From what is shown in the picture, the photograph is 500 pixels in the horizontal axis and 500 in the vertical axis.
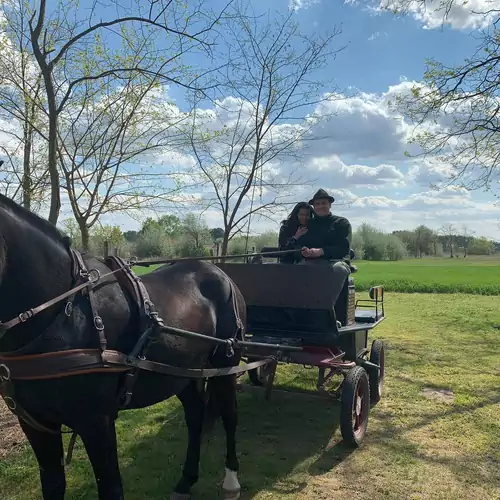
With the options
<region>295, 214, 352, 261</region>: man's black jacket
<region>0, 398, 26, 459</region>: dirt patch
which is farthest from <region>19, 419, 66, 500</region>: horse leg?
<region>295, 214, 352, 261</region>: man's black jacket

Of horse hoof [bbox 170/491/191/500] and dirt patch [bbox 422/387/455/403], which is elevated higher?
horse hoof [bbox 170/491/191/500]

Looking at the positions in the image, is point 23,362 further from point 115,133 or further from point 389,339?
point 389,339

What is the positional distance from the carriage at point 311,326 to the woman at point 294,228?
1.89 feet

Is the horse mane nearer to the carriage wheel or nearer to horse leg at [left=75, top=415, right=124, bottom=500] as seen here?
horse leg at [left=75, top=415, right=124, bottom=500]

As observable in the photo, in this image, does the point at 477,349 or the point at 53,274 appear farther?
the point at 477,349

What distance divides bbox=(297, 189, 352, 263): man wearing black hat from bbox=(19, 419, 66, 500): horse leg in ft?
9.99

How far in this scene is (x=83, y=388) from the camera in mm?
2602

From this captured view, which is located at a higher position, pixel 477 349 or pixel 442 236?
pixel 442 236

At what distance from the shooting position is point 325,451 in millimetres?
4609

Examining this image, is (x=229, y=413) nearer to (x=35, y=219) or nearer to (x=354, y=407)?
(x=354, y=407)

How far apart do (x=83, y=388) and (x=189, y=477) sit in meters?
1.68

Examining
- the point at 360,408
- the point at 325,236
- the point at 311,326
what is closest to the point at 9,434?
the point at 311,326

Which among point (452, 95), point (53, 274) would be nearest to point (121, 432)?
point (53, 274)

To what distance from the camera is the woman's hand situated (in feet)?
18.8
